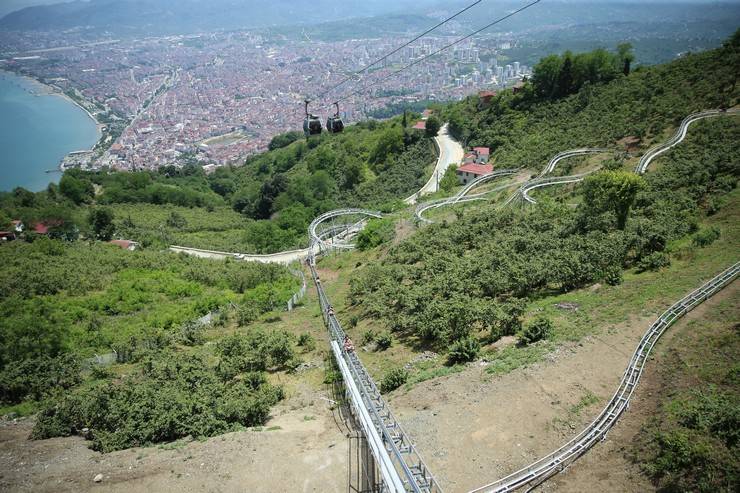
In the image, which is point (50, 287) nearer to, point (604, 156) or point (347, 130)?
point (604, 156)

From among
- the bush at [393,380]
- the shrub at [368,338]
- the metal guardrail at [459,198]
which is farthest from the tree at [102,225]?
the bush at [393,380]

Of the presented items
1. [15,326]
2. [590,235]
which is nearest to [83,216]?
[15,326]

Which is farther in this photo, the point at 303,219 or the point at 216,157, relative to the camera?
the point at 216,157

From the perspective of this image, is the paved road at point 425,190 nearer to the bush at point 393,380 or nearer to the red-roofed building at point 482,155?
the red-roofed building at point 482,155

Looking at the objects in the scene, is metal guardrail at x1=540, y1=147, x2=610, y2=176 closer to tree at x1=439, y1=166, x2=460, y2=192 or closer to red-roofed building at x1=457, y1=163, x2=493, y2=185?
red-roofed building at x1=457, y1=163, x2=493, y2=185

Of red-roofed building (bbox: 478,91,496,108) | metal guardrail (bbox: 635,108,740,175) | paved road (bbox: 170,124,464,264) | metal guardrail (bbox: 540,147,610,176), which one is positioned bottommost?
paved road (bbox: 170,124,464,264)

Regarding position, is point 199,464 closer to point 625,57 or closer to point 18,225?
point 18,225

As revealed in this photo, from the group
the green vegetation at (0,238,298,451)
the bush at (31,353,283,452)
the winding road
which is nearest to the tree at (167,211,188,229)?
the green vegetation at (0,238,298,451)
